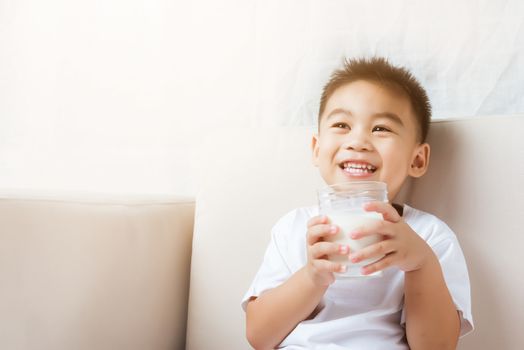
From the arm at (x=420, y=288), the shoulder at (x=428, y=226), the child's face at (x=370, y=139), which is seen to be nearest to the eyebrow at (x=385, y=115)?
the child's face at (x=370, y=139)

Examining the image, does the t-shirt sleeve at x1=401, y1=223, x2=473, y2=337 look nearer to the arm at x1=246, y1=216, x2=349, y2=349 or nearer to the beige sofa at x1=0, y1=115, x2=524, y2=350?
the beige sofa at x1=0, y1=115, x2=524, y2=350

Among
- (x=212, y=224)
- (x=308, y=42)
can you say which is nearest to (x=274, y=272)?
(x=212, y=224)

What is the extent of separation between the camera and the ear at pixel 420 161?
0.98 metres

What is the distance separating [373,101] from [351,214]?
0.34 m

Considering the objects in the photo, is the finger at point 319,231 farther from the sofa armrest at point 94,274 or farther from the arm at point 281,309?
the sofa armrest at point 94,274

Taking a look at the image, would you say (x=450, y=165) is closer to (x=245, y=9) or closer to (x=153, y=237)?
(x=153, y=237)

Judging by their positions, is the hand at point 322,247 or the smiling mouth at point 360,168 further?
the smiling mouth at point 360,168

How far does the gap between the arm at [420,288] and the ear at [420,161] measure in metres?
0.23

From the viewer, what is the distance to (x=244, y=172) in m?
1.15

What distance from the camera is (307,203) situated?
108 cm

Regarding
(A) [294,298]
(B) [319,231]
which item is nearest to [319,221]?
(B) [319,231]

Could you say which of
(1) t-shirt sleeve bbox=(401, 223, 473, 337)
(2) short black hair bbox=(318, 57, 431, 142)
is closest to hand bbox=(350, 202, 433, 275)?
(1) t-shirt sleeve bbox=(401, 223, 473, 337)

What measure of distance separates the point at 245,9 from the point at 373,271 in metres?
0.99

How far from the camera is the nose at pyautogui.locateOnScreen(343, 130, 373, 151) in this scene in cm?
93
